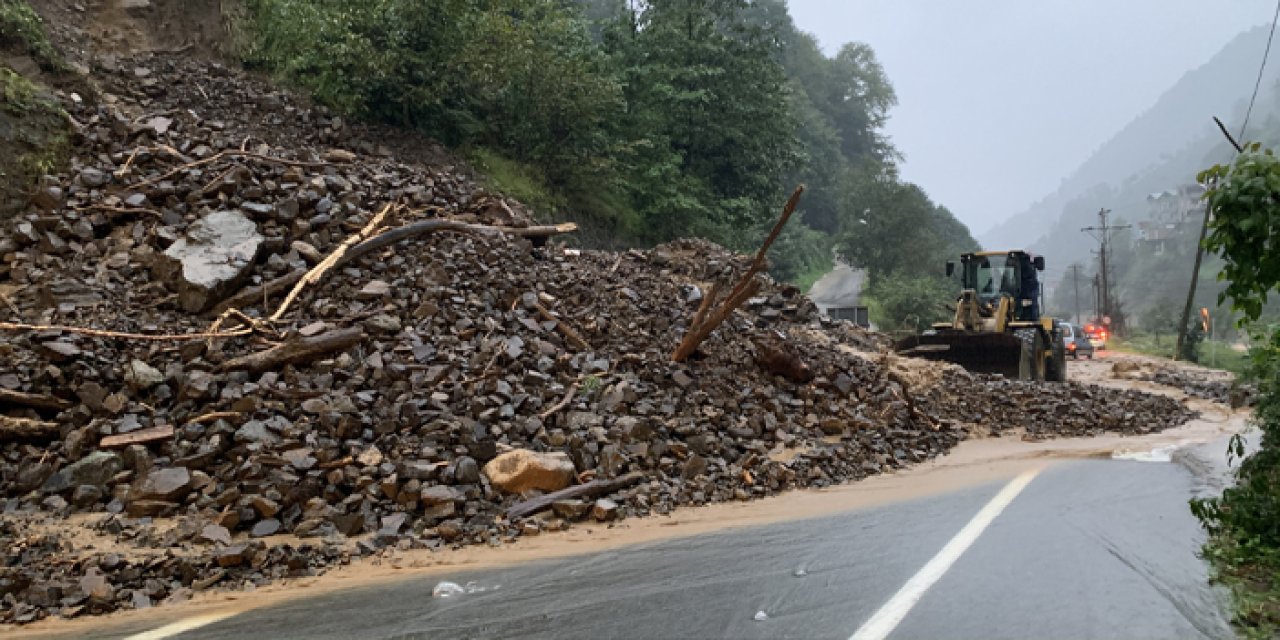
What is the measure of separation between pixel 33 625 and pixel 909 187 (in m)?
Result: 46.0

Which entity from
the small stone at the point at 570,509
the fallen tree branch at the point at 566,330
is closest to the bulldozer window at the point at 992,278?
the fallen tree branch at the point at 566,330

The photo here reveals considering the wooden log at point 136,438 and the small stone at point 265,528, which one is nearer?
the small stone at point 265,528

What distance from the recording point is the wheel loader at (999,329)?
1617 centimetres

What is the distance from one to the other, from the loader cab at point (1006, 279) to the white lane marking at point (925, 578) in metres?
12.9

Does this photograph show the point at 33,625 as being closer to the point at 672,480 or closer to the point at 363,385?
the point at 363,385

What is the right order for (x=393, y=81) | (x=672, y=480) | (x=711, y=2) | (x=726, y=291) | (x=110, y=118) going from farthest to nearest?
1. (x=711, y=2)
2. (x=393, y=81)
3. (x=726, y=291)
4. (x=110, y=118)
5. (x=672, y=480)

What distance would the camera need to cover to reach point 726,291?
1291 centimetres

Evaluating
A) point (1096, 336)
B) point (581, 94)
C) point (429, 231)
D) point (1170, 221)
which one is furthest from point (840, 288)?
point (1170, 221)

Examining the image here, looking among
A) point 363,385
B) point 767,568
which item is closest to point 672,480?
point 767,568

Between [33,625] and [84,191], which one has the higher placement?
[84,191]

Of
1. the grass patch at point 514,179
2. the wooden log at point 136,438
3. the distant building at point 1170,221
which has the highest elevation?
the distant building at point 1170,221

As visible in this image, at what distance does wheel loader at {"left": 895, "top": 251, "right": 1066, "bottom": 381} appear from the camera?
16.2 metres

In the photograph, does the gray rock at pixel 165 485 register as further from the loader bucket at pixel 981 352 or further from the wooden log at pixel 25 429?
the loader bucket at pixel 981 352

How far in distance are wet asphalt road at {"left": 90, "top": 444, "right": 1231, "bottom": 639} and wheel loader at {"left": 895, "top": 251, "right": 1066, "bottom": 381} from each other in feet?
34.7
